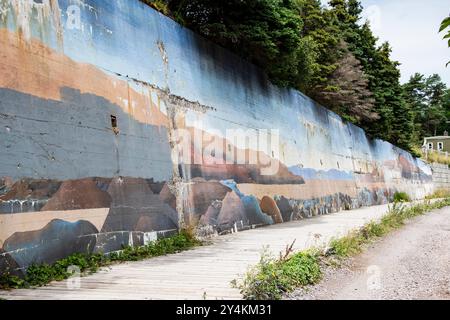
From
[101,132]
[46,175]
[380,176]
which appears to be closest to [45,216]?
[46,175]

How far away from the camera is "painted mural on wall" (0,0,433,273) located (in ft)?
20.1

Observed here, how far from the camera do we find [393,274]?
23.5 ft

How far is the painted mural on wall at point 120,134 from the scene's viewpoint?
6.12m

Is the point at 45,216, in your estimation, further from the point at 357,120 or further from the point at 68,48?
the point at 357,120

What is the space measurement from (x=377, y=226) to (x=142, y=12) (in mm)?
7434

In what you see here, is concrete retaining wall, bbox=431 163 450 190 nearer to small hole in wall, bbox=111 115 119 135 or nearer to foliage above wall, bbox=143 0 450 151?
foliage above wall, bbox=143 0 450 151

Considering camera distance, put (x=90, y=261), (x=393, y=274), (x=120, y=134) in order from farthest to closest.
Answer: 1. (x=120, y=134)
2. (x=393, y=274)
3. (x=90, y=261)

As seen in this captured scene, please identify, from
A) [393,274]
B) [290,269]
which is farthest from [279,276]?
[393,274]

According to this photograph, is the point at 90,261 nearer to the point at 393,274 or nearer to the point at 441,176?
the point at 393,274

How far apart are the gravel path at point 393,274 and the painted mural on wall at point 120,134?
319 cm

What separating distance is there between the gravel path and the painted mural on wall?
319cm

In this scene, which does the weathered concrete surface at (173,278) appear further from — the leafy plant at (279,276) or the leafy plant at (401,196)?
the leafy plant at (401,196)

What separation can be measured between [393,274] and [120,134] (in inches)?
186

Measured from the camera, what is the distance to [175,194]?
941cm
